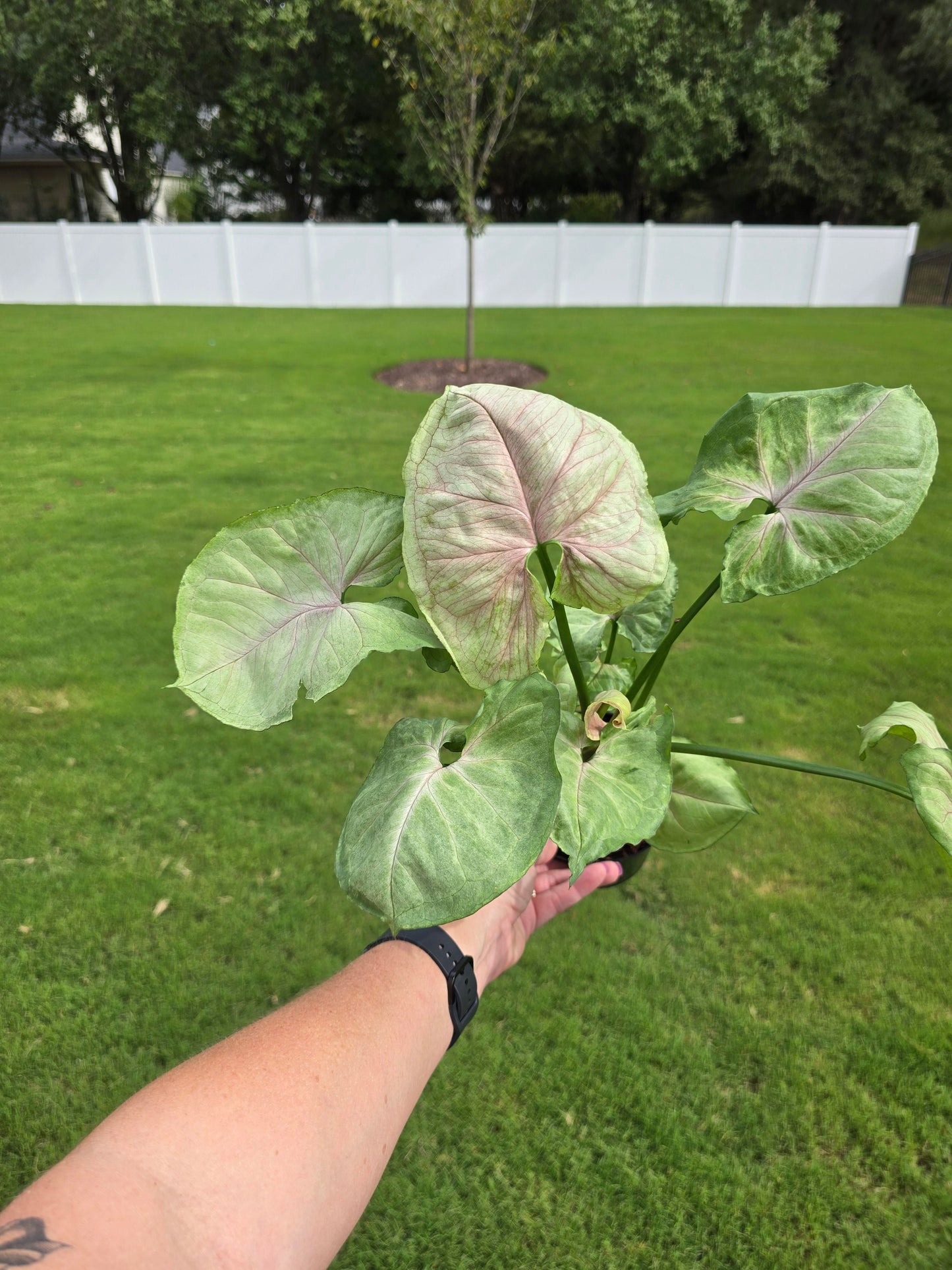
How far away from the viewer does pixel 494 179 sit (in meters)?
20.7

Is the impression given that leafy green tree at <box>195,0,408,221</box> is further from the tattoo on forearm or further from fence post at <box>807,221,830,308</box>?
the tattoo on forearm

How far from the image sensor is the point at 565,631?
92 cm

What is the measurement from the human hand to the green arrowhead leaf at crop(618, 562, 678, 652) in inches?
13.0

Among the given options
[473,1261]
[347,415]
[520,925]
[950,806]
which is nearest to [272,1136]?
[520,925]

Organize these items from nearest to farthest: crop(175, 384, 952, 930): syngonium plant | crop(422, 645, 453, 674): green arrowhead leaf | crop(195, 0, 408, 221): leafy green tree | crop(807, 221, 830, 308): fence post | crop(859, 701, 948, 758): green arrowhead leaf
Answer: crop(175, 384, 952, 930): syngonium plant, crop(422, 645, 453, 674): green arrowhead leaf, crop(859, 701, 948, 758): green arrowhead leaf, crop(807, 221, 830, 308): fence post, crop(195, 0, 408, 221): leafy green tree

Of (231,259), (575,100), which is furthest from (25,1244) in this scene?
(575,100)

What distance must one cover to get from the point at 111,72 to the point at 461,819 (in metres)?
21.4

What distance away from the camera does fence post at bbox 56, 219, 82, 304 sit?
1415 centimetres

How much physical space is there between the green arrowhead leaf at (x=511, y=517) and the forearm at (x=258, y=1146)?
18.4 inches

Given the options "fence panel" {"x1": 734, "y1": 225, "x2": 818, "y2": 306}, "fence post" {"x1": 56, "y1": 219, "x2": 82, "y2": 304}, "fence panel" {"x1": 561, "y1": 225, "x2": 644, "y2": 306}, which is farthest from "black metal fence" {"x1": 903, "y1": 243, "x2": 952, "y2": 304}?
"fence post" {"x1": 56, "y1": 219, "x2": 82, "y2": 304}

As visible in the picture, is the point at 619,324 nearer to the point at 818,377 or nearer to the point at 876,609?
the point at 818,377

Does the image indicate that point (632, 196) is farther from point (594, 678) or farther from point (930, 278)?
point (594, 678)

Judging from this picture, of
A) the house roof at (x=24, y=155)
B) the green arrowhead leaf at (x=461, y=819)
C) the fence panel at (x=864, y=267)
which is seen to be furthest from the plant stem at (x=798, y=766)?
the house roof at (x=24, y=155)

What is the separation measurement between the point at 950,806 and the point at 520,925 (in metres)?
0.74
